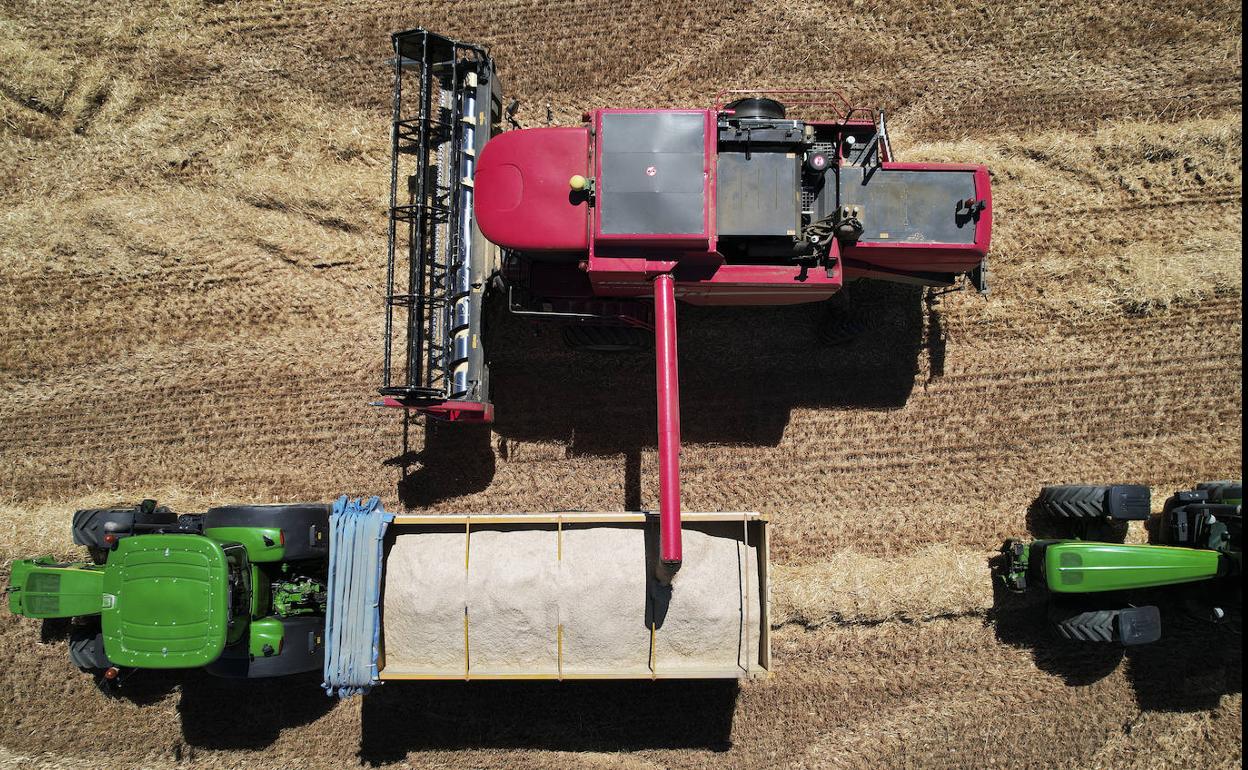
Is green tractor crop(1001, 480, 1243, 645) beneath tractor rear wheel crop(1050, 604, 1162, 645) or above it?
above

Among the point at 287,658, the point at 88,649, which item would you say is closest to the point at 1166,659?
the point at 287,658

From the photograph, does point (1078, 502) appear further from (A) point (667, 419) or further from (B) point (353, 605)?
(B) point (353, 605)

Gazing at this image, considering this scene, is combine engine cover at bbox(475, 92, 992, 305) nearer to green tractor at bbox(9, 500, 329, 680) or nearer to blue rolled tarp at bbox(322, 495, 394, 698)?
blue rolled tarp at bbox(322, 495, 394, 698)

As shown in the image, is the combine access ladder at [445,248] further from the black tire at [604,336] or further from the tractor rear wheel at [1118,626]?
the tractor rear wheel at [1118,626]

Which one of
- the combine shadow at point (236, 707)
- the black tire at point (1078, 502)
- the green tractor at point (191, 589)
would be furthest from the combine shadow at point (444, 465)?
the black tire at point (1078, 502)

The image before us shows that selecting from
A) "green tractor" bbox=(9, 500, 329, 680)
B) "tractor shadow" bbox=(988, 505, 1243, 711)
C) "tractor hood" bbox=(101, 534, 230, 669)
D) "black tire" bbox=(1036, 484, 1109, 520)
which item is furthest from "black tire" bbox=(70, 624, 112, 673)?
"black tire" bbox=(1036, 484, 1109, 520)

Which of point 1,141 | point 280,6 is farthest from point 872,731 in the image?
point 1,141
